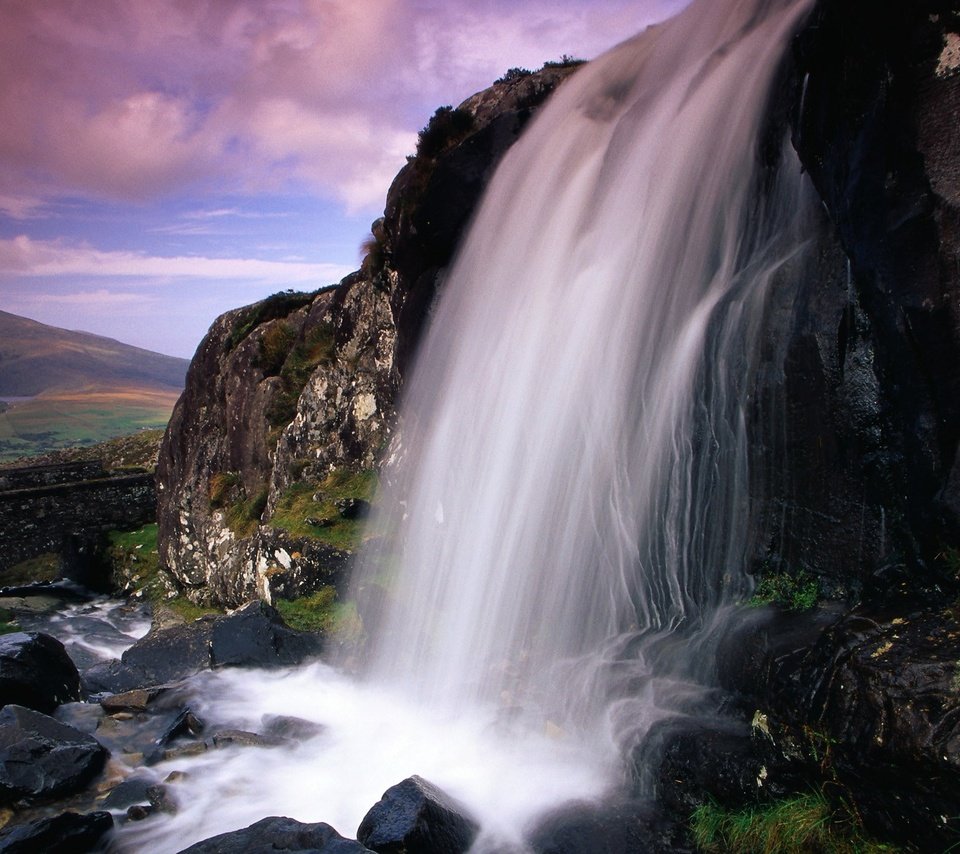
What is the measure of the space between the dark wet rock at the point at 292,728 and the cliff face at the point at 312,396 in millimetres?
4144

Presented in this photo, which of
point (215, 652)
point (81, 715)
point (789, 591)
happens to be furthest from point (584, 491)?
point (81, 715)

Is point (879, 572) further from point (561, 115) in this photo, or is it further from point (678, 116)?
point (561, 115)

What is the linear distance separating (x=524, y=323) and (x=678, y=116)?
3685mm

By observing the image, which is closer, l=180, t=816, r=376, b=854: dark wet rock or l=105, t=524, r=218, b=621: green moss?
l=180, t=816, r=376, b=854: dark wet rock

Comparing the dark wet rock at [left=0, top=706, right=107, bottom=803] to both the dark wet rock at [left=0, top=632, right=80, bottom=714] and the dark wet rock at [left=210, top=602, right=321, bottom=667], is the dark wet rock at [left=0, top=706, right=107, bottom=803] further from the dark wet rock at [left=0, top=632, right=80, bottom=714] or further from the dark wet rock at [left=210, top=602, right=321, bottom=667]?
the dark wet rock at [left=210, top=602, right=321, bottom=667]

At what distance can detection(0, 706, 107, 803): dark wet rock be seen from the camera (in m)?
7.24

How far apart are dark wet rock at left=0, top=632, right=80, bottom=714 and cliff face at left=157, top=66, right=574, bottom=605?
4269mm

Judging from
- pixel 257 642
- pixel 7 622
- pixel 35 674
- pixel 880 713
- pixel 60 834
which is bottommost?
pixel 7 622

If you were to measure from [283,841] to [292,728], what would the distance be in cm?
382

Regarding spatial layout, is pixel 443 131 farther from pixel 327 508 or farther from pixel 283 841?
pixel 283 841

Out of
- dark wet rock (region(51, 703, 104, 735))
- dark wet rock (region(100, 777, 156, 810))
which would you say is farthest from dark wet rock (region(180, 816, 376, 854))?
dark wet rock (region(51, 703, 104, 735))

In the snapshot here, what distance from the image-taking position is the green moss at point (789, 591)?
6461mm

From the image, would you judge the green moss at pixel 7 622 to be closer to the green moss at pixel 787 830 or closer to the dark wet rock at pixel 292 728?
the dark wet rock at pixel 292 728

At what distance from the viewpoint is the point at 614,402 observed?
8.53 metres
